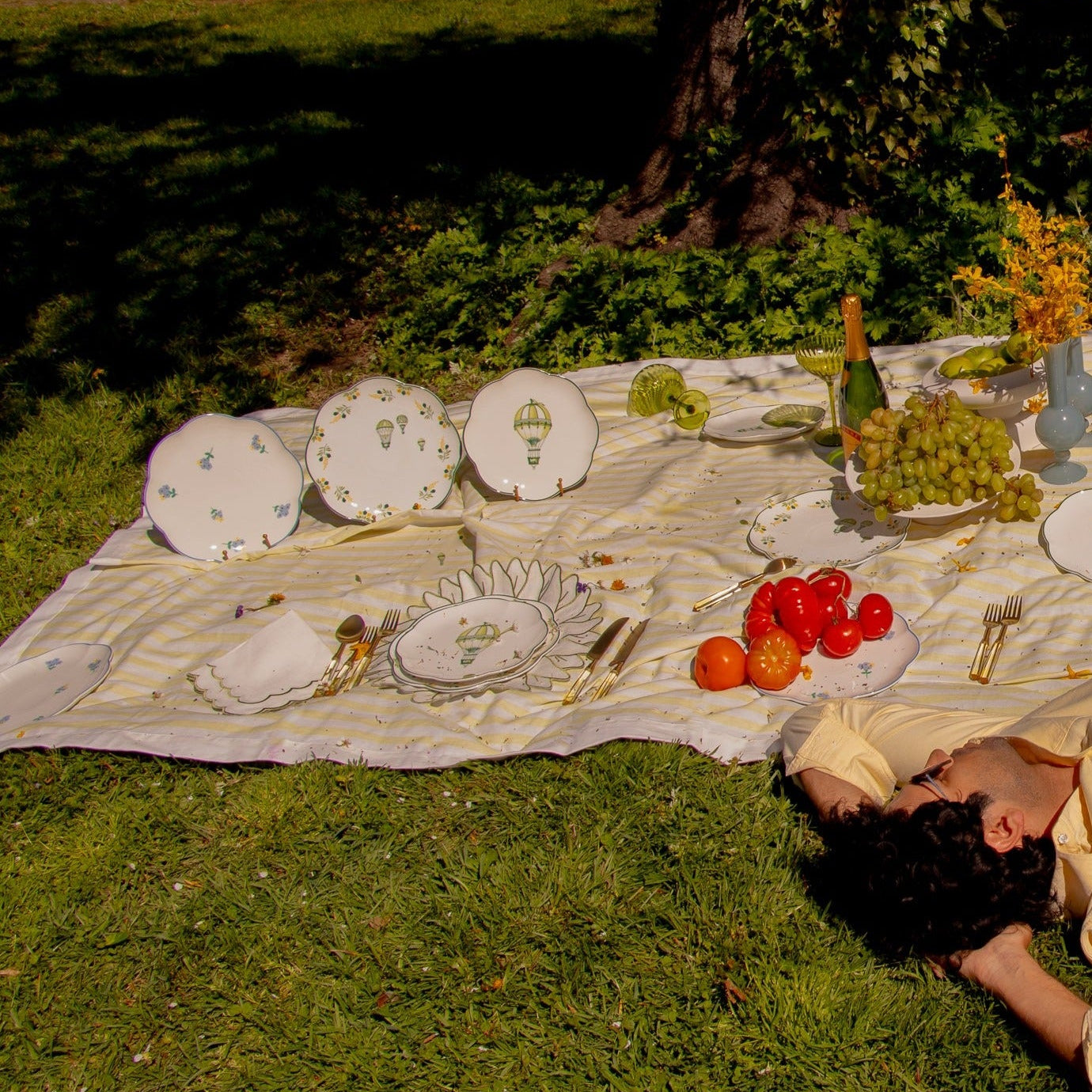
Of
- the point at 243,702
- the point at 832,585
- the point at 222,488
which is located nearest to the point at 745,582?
the point at 832,585

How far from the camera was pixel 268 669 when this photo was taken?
404 cm

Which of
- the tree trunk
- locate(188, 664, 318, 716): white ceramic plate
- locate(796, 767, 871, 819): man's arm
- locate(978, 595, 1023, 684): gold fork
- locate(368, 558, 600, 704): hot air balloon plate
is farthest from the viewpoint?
the tree trunk

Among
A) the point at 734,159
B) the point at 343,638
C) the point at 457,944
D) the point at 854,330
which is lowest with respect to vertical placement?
the point at 457,944

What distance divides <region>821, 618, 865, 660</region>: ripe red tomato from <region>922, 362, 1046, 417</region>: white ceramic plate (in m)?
1.16

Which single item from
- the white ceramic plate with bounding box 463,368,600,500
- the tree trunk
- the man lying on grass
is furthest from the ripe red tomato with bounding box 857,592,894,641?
the tree trunk

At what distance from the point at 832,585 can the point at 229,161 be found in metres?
7.88

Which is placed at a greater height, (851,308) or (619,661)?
(851,308)

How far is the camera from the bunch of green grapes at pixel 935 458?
3795 mm

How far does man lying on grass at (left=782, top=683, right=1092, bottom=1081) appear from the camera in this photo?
2.48 m

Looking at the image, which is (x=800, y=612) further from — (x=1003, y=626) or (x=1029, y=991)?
(x=1029, y=991)

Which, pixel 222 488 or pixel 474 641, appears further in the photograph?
pixel 222 488

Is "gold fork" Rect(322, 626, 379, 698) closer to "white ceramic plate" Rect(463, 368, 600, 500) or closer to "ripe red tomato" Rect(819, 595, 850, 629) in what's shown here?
"white ceramic plate" Rect(463, 368, 600, 500)

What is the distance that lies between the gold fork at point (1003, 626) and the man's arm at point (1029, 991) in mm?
909

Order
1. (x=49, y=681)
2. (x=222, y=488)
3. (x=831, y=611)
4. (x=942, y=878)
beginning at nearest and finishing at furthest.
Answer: (x=942, y=878) < (x=831, y=611) < (x=49, y=681) < (x=222, y=488)
